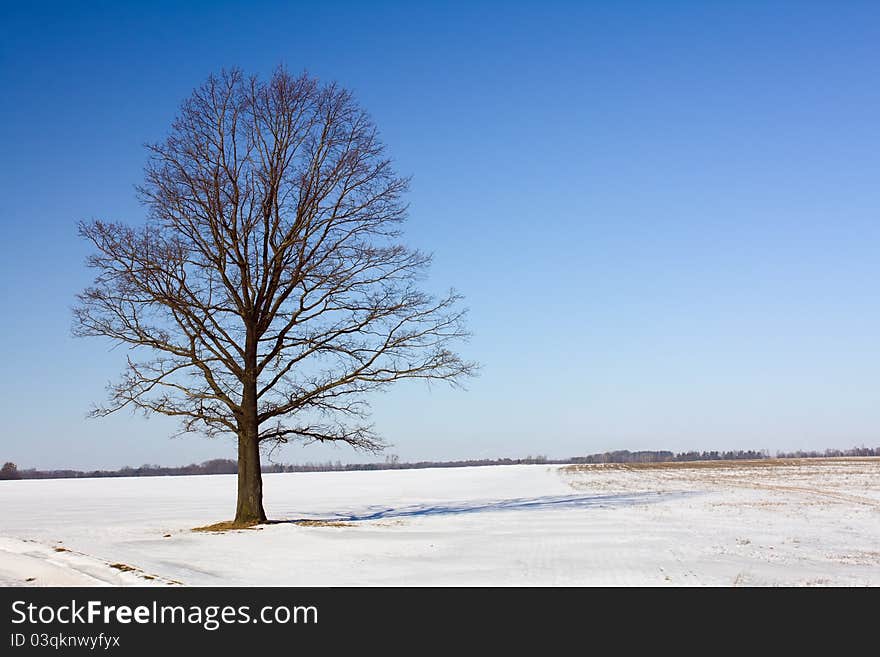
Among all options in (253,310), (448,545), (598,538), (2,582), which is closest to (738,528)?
(598,538)

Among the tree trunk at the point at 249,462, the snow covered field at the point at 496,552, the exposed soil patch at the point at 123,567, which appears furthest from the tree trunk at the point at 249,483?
the exposed soil patch at the point at 123,567

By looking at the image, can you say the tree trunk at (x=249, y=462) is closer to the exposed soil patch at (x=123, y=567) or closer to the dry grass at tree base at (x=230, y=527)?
the dry grass at tree base at (x=230, y=527)

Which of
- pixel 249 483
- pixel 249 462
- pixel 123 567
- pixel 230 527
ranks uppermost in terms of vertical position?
pixel 249 462

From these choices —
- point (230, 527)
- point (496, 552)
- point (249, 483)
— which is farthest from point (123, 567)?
point (249, 483)

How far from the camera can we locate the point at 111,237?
2200 cm

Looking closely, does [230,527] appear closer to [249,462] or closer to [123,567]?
[249,462]

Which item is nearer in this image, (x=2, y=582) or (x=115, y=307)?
(x=2, y=582)

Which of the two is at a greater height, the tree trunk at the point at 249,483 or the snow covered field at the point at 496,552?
the tree trunk at the point at 249,483

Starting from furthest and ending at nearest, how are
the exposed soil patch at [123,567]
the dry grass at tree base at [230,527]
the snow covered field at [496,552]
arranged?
the dry grass at tree base at [230,527], the snow covered field at [496,552], the exposed soil patch at [123,567]

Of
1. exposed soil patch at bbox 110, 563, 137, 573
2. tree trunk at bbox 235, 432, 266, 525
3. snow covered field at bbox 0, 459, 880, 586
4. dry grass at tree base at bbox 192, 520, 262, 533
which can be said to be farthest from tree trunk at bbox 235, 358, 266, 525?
exposed soil patch at bbox 110, 563, 137, 573

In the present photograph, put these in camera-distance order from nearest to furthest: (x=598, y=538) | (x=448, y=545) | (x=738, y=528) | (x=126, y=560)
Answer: (x=126, y=560)
(x=448, y=545)
(x=598, y=538)
(x=738, y=528)

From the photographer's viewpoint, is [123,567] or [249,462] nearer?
[123,567]
